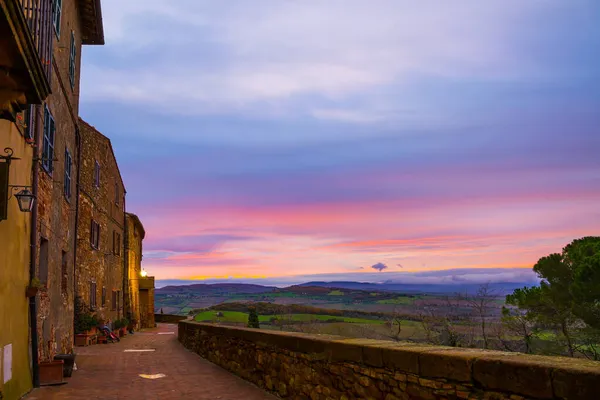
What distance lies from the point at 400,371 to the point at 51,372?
25.9 ft

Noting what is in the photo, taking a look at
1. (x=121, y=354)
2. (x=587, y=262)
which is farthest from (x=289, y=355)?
(x=587, y=262)

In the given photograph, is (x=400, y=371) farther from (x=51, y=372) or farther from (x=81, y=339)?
(x=81, y=339)

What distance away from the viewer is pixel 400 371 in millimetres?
5039

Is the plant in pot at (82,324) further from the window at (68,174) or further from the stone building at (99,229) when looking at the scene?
the window at (68,174)

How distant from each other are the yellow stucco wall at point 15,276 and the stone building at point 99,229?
1093 centimetres

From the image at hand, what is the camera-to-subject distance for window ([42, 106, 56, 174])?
34.9 ft

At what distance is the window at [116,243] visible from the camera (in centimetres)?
2795

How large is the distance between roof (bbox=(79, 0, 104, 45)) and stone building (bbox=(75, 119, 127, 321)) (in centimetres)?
555

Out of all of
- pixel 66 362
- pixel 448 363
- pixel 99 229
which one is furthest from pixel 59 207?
pixel 99 229

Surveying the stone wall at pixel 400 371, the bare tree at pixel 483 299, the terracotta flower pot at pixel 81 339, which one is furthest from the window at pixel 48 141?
the terracotta flower pot at pixel 81 339

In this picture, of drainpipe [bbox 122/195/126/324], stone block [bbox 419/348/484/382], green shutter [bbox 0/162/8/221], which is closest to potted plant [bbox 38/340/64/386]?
green shutter [bbox 0/162/8/221]

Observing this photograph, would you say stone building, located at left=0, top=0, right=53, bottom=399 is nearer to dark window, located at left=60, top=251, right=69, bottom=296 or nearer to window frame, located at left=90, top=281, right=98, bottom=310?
dark window, located at left=60, top=251, right=69, bottom=296

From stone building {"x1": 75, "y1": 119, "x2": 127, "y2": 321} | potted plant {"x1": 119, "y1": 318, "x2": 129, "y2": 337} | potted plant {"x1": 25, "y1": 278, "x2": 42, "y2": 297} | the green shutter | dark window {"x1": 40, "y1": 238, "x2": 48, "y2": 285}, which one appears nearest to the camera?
the green shutter

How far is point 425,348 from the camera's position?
5.03 meters
